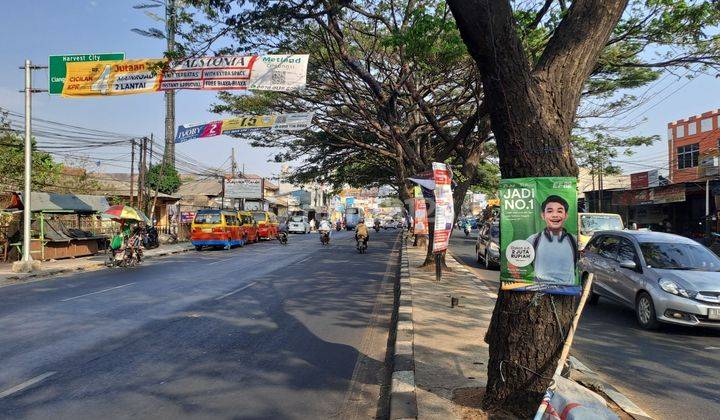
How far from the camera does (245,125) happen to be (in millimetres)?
18750

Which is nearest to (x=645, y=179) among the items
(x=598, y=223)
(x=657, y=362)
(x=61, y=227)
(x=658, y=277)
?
(x=598, y=223)

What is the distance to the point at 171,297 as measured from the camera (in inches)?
422

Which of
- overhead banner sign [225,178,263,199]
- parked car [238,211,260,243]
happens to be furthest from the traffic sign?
overhead banner sign [225,178,263,199]

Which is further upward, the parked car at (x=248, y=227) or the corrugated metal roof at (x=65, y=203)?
the corrugated metal roof at (x=65, y=203)

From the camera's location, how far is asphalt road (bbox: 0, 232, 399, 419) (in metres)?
4.73

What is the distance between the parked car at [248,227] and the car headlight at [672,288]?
85.4 ft

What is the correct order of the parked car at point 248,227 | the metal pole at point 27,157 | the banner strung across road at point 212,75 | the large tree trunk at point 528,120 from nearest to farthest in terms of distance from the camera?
the large tree trunk at point 528,120, the banner strung across road at point 212,75, the metal pole at point 27,157, the parked car at point 248,227

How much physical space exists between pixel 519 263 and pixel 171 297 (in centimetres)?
843

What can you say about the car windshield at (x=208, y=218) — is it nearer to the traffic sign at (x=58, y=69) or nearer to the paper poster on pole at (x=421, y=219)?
the paper poster on pole at (x=421, y=219)

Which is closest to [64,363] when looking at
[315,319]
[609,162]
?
[315,319]

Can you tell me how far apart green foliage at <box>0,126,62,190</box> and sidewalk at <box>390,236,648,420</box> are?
66.0ft

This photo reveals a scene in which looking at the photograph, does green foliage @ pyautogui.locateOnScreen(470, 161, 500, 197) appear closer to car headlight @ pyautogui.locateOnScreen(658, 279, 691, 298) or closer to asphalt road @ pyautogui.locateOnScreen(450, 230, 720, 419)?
asphalt road @ pyautogui.locateOnScreen(450, 230, 720, 419)

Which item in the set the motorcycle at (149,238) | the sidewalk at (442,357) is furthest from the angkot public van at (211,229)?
the sidewalk at (442,357)

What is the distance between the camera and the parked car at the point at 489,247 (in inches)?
651
